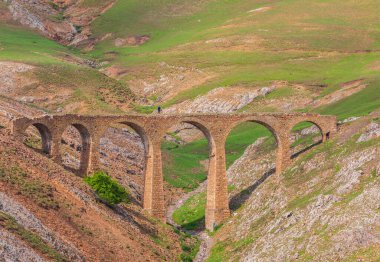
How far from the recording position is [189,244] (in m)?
75.5

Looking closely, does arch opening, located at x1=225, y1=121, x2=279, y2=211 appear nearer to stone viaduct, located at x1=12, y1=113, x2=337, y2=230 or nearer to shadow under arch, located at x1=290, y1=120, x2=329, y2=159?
stone viaduct, located at x1=12, y1=113, x2=337, y2=230

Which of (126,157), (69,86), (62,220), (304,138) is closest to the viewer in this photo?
(62,220)

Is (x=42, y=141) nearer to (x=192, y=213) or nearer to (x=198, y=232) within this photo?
(x=198, y=232)

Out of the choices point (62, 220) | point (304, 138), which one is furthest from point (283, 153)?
point (62, 220)

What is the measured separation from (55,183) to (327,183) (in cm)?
2574

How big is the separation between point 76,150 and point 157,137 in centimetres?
1492

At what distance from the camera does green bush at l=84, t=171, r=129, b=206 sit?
72.1 m

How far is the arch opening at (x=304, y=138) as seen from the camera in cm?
8919

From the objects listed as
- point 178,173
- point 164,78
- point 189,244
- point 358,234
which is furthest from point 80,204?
point 164,78

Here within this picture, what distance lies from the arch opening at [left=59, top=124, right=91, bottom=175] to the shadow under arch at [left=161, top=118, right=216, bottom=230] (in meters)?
9.43

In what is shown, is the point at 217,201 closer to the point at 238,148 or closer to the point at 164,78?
the point at 238,148

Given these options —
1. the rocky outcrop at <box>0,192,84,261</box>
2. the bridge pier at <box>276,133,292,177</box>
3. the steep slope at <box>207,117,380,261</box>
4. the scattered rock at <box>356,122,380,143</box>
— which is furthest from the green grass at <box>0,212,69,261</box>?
the bridge pier at <box>276,133,292,177</box>

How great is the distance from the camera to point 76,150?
3593 inches

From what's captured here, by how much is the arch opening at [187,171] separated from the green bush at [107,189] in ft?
42.9
